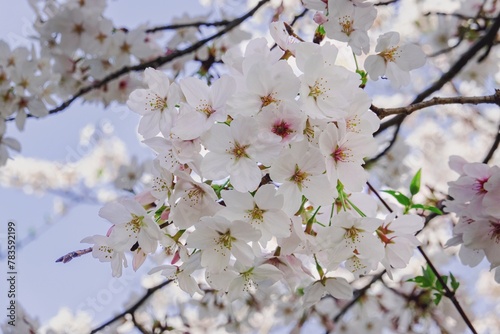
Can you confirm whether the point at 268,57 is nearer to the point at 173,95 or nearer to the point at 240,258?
the point at 173,95

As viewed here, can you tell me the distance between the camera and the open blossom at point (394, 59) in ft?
3.59

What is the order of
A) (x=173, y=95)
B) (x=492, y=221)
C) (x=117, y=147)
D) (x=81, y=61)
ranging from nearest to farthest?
(x=173, y=95), (x=492, y=221), (x=81, y=61), (x=117, y=147)

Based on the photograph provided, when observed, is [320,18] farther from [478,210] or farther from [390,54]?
[478,210]

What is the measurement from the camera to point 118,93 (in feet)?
8.65

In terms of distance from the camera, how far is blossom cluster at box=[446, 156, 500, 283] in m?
1.04

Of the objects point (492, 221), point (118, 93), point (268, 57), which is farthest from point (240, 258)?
point (118, 93)

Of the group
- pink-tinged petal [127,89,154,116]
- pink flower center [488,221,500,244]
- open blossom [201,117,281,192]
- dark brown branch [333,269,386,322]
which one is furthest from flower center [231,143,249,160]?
dark brown branch [333,269,386,322]

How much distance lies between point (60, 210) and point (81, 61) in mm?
6078

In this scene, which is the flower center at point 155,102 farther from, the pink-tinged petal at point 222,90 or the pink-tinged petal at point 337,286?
the pink-tinged petal at point 337,286

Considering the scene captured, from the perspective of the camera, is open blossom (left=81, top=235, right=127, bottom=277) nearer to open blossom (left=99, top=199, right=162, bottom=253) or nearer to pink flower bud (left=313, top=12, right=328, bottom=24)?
open blossom (left=99, top=199, right=162, bottom=253)

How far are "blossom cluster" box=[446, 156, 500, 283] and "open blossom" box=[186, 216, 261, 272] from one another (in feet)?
1.68

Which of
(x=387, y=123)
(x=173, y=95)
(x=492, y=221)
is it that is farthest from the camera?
(x=387, y=123)

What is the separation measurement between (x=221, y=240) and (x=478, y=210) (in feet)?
1.92

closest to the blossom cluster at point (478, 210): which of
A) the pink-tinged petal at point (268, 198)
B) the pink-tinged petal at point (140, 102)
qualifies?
the pink-tinged petal at point (268, 198)
